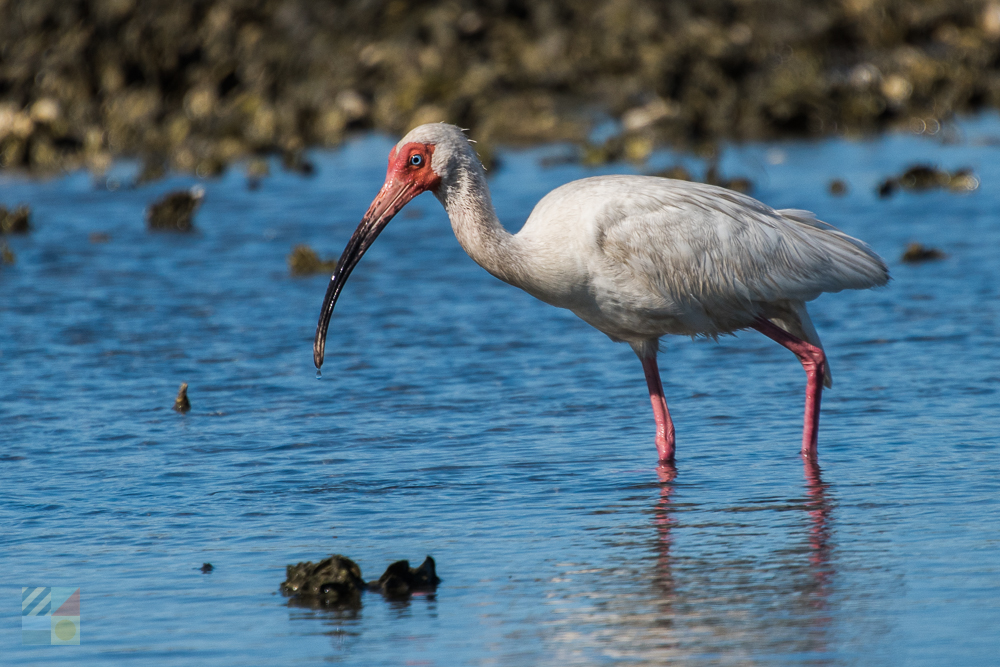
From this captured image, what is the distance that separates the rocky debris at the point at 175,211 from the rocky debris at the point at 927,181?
20.6 feet

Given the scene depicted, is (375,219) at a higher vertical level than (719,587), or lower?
higher

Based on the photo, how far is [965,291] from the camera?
10.1 metres

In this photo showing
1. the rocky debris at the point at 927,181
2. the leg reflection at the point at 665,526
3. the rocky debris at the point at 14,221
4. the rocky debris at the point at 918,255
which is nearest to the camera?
the leg reflection at the point at 665,526

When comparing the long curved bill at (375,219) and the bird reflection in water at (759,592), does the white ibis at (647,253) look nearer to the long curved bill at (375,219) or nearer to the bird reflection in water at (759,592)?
the long curved bill at (375,219)

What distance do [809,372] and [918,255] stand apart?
14.3 ft

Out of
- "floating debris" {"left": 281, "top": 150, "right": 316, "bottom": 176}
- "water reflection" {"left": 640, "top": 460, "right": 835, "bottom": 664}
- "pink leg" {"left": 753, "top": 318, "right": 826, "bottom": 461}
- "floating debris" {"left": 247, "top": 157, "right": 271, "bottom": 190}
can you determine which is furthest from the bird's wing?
"floating debris" {"left": 247, "top": 157, "right": 271, "bottom": 190}

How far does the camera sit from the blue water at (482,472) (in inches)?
188

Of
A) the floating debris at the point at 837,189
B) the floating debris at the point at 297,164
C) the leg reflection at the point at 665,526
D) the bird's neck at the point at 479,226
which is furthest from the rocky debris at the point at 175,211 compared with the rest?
the leg reflection at the point at 665,526

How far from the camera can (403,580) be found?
16.6 ft

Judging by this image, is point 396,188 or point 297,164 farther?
point 297,164

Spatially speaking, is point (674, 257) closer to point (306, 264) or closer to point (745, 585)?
point (745, 585)

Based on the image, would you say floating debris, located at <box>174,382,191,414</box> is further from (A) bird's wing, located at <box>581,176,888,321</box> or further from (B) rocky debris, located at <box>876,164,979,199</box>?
(B) rocky debris, located at <box>876,164,979,199</box>

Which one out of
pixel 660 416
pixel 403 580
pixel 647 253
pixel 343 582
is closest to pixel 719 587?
pixel 403 580

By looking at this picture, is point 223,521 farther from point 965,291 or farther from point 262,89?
point 262,89
